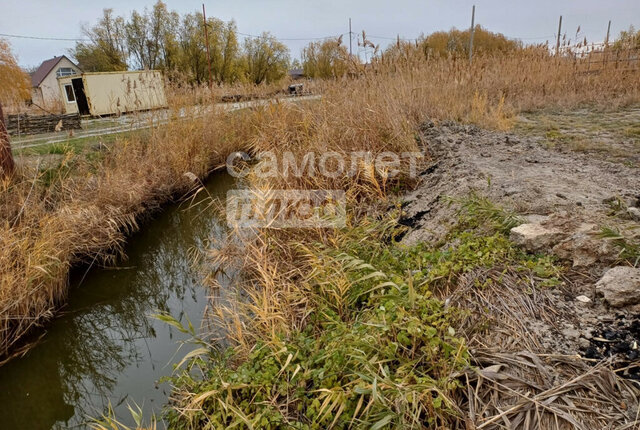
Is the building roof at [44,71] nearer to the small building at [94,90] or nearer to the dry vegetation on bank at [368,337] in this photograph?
the small building at [94,90]

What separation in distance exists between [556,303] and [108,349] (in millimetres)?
3101

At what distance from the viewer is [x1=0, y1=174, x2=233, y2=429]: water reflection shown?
237 cm

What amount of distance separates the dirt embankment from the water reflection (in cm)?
198

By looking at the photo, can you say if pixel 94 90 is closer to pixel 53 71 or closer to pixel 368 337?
pixel 368 337

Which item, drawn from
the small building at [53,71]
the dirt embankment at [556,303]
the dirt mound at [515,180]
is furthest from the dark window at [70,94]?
the small building at [53,71]

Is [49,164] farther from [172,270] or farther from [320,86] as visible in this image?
[320,86]

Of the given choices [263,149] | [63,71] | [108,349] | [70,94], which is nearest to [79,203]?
[108,349]

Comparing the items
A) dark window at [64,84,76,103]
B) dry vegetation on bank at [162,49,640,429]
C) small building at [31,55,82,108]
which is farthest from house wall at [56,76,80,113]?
Answer: small building at [31,55,82,108]

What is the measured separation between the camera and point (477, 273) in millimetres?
1892

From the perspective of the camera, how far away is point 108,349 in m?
2.91

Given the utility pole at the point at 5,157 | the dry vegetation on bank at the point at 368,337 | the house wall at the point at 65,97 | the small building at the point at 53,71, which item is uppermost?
the small building at the point at 53,71

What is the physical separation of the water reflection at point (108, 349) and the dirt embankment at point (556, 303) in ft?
6.51

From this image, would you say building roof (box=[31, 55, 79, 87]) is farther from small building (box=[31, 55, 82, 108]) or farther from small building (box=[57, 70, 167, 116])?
small building (box=[57, 70, 167, 116])

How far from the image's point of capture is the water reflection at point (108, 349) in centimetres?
237
